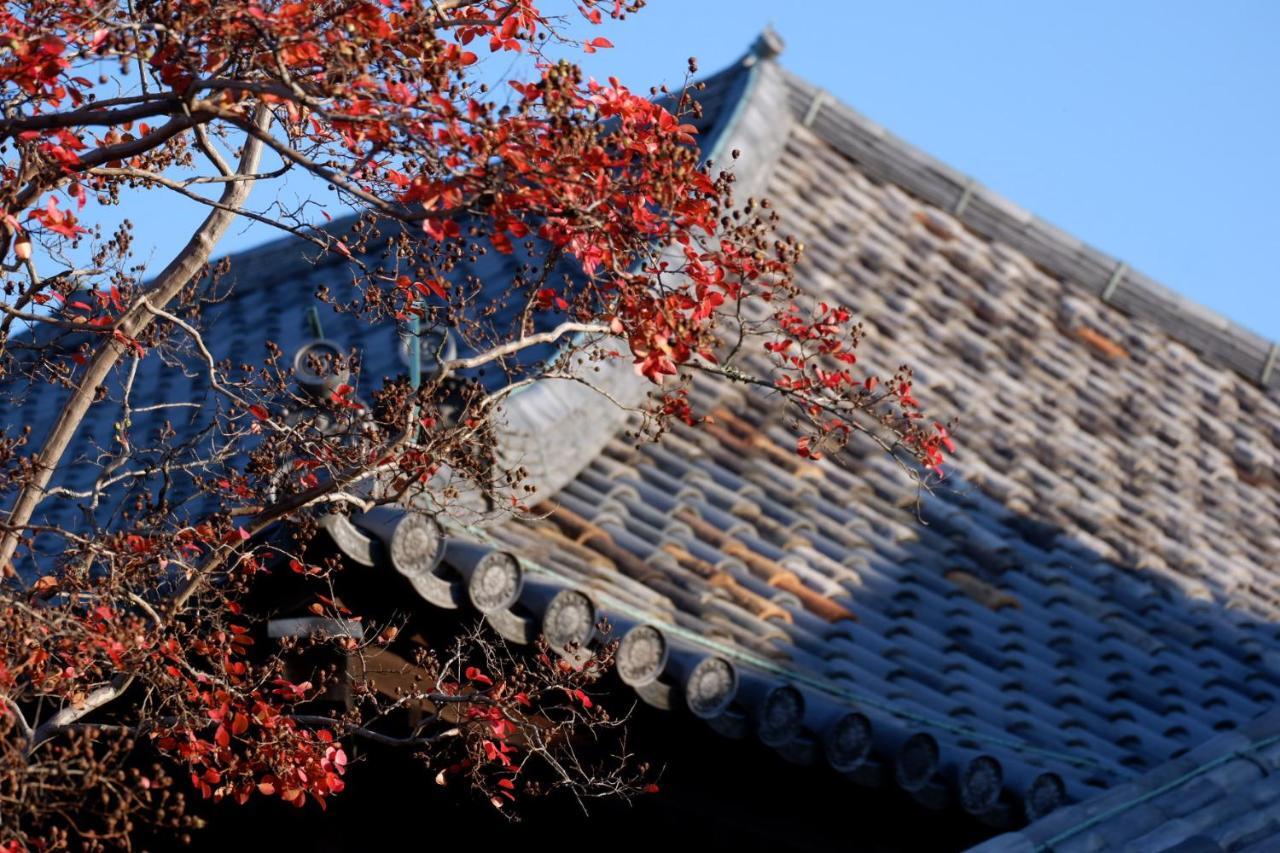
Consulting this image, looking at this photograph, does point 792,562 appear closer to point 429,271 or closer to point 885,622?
point 885,622

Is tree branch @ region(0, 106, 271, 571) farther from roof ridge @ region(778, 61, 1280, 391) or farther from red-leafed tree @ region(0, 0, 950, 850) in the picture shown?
roof ridge @ region(778, 61, 1280, 391)

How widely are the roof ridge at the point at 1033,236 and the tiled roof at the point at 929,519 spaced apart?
0.02 metres

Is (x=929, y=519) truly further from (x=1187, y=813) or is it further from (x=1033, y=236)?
(x=1033, y=236)

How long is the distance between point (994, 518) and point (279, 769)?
5.37 m

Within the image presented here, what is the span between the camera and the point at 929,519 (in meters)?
8.98

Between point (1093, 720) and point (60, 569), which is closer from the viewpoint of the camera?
point (60, 569)

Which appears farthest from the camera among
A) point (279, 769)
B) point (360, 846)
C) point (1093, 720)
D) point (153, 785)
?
point (1093, 720)

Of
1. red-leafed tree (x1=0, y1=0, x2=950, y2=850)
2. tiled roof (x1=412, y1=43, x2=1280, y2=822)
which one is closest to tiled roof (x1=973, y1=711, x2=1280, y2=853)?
tiled roof (x1=412, y1=43, x2=1280, y2=822)

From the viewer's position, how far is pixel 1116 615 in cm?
888

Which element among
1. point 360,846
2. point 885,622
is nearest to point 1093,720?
point 885,622

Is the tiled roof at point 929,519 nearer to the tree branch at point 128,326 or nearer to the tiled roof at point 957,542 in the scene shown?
the tiled roof at point 957,542

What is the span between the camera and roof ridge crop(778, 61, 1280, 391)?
38.6ft

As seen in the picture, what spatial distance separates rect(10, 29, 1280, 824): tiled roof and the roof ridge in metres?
0.02

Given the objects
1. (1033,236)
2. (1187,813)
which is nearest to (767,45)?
(1033,236)
